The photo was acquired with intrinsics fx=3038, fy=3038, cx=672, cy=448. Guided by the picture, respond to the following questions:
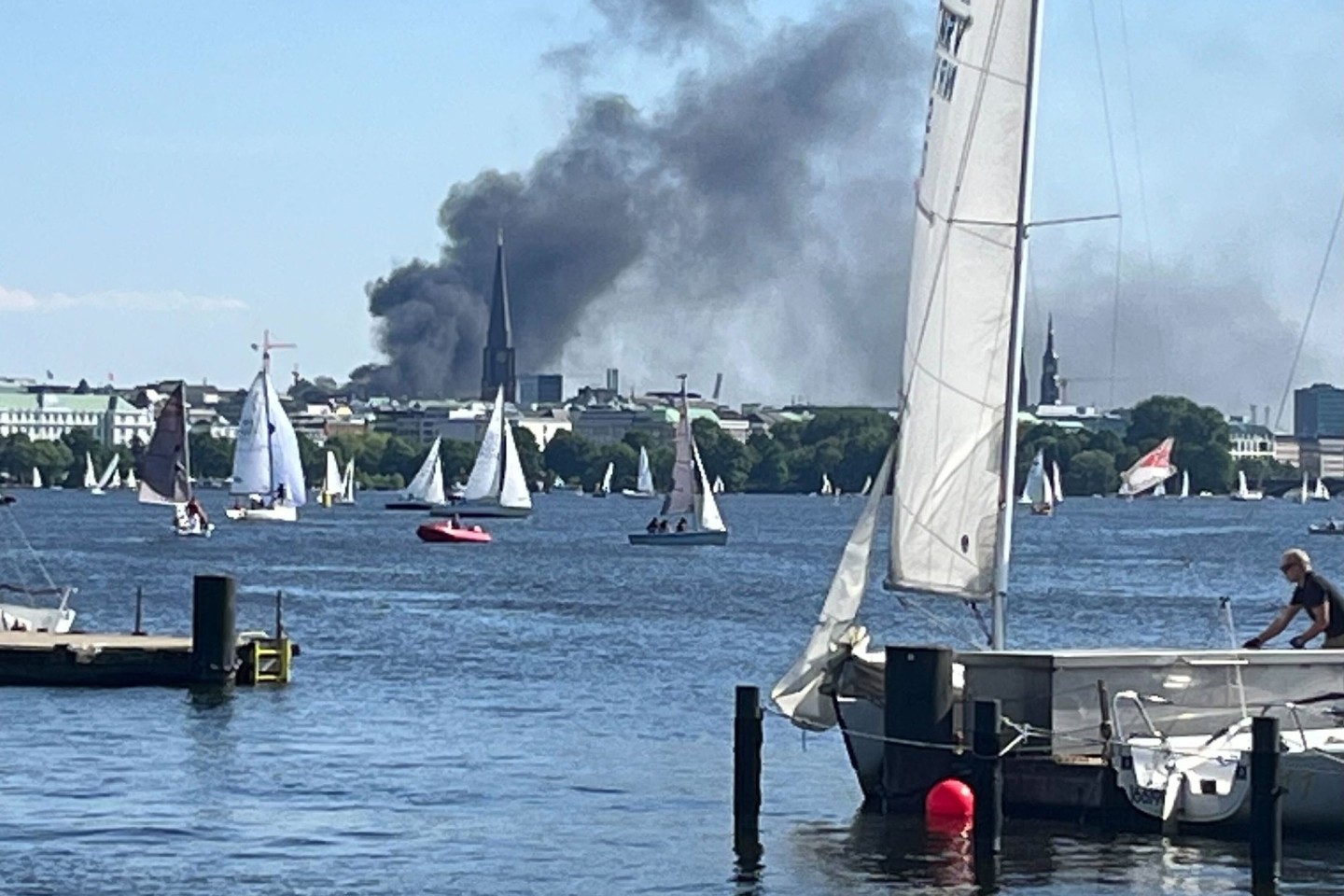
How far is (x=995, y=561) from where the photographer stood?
2809cm

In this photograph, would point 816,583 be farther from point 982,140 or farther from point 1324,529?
point 1324,529

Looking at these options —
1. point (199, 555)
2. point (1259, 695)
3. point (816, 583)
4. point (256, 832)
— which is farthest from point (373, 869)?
point (199, 555)

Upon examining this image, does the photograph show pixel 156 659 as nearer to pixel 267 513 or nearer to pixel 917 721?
pixel 917 721

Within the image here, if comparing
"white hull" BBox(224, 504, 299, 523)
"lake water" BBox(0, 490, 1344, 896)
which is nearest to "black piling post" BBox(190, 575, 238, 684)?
"lake water" BBox(0, 490, 1344, 896)

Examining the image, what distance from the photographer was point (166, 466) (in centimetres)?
11794

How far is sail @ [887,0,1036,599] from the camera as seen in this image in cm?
2781

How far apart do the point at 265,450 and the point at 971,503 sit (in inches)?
3919

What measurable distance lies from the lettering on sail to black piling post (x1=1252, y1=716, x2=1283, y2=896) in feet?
23.1

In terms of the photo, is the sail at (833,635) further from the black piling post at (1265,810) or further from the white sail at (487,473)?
the white sail at (487,473)

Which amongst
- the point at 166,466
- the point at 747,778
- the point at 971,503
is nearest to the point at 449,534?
the point at 166,466

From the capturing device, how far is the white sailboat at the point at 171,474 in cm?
11512

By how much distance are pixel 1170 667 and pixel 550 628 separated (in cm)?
3560

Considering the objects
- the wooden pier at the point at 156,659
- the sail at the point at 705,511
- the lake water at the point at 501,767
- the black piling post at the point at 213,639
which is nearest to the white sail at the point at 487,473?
the sail at the point at 705,511

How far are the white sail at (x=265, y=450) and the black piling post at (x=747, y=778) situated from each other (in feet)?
300
